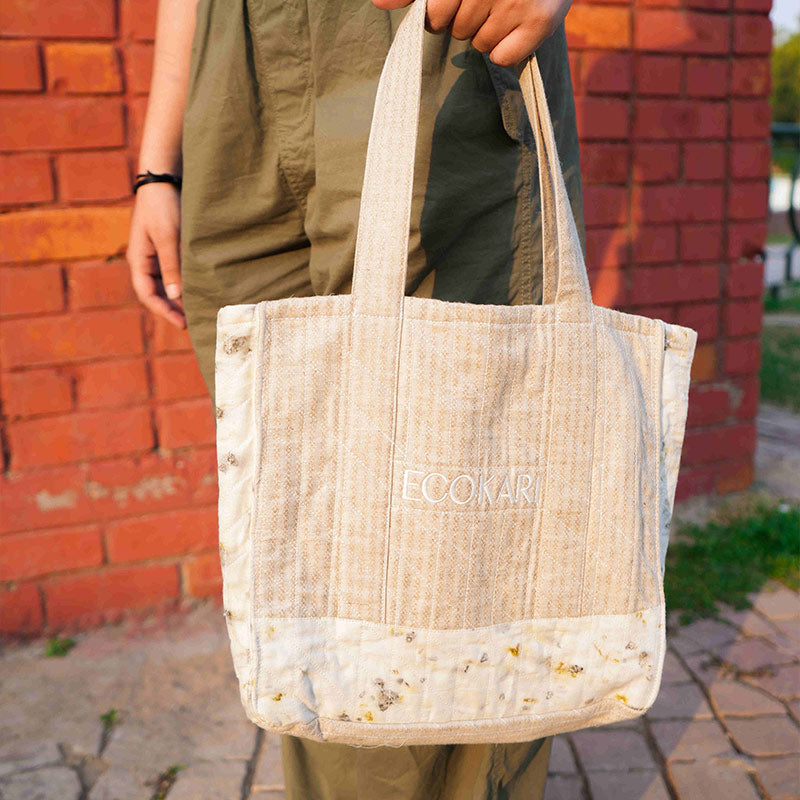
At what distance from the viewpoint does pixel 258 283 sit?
104 cm

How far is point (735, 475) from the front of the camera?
2.56 metres

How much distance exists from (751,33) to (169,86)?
198cm

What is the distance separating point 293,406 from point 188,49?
2.07 feet

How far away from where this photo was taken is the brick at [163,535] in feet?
6.33

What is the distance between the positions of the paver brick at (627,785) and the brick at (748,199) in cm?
176

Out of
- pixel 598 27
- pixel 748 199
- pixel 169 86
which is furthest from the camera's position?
pixel 748 199

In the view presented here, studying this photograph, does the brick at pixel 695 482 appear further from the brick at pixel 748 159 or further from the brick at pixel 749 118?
the brick at pixel 749 118

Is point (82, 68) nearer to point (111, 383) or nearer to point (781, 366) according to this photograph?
point (111, 383)

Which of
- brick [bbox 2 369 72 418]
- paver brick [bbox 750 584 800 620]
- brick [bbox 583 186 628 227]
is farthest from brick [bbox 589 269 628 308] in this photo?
brick [bbox 2 369 72 418]

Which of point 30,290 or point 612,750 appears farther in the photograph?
point 30,290

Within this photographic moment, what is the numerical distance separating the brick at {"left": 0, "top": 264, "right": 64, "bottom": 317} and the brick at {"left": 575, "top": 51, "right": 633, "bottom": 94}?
1539 millimetres

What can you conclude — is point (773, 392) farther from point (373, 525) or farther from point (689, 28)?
point (373, 525)

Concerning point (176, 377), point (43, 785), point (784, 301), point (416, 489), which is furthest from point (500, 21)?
point (784, 301)

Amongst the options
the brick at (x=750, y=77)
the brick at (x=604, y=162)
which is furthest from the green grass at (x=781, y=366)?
the brick at (x=604, y=162)
